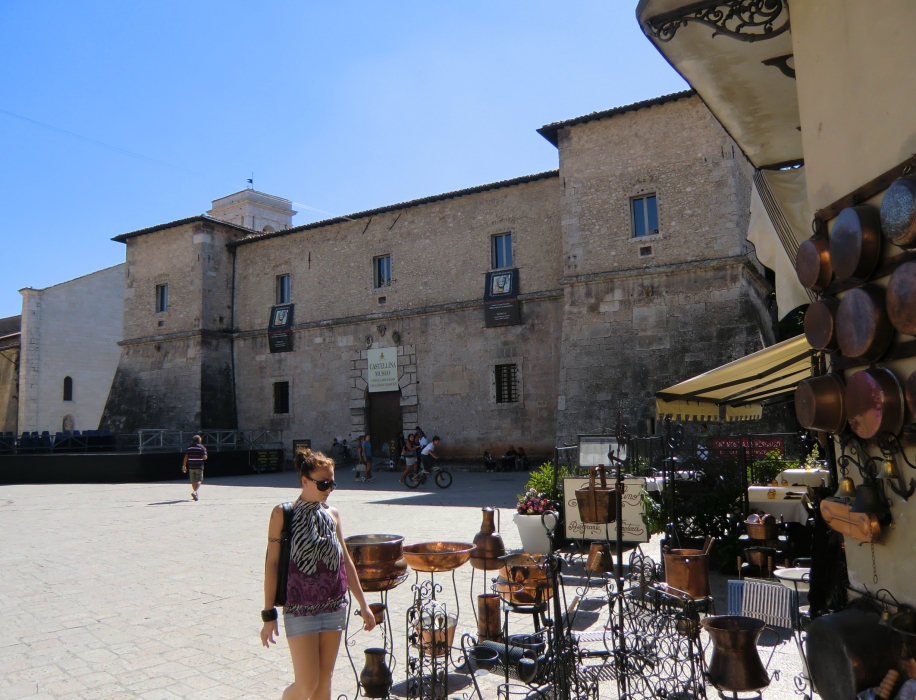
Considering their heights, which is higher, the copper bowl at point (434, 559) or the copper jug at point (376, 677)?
the copper bowl at point (434, 559)

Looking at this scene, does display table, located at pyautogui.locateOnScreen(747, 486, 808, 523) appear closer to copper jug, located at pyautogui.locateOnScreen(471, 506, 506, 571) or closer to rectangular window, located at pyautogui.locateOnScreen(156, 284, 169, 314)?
copper jug, located at pyautogui.locateOnScreen(471, 506, 506, 571)

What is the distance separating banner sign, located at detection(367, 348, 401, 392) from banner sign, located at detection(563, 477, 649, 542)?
50.4 ft

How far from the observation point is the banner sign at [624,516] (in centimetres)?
702

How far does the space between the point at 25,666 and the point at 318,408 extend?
64.8 ft

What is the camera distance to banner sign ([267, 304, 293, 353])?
25.2 meters

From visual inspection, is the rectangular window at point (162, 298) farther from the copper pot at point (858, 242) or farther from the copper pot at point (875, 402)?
the copper pot at point (875, 402)

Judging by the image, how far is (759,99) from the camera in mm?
4547

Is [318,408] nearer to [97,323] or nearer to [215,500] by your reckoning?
[215,500]

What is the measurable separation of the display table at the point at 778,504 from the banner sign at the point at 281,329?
65.6 ft

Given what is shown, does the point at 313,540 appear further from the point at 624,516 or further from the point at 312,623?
the point at 624,516

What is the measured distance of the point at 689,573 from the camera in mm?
4758

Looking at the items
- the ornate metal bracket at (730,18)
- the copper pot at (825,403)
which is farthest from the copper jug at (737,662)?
the ornate metal bracket at (730,18)

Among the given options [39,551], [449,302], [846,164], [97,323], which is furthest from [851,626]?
[97,323]

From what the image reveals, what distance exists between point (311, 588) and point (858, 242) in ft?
9.26
